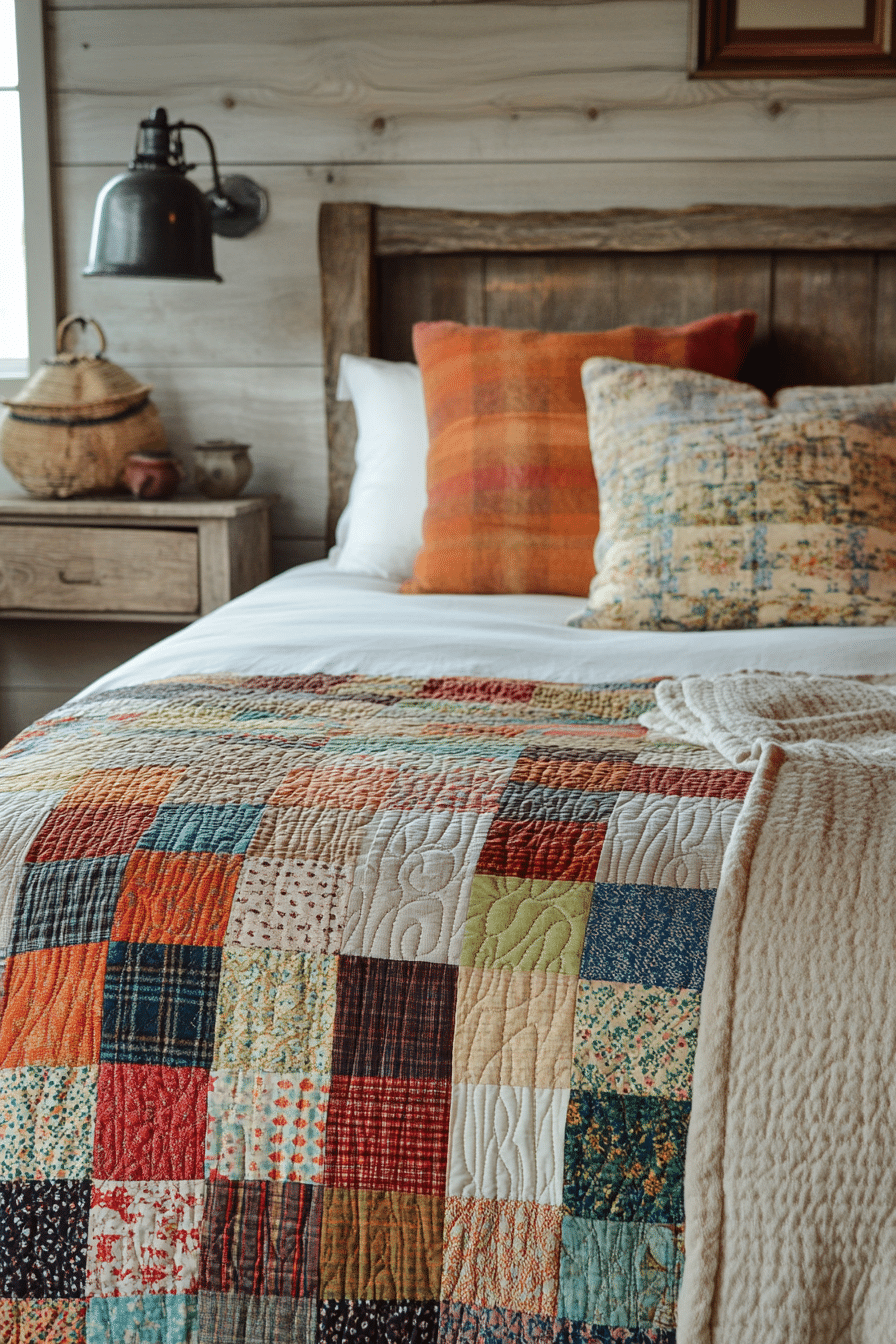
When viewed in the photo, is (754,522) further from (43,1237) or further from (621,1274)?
(43,1237)

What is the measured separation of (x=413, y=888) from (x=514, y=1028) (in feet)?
0.37

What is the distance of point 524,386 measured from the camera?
195cm

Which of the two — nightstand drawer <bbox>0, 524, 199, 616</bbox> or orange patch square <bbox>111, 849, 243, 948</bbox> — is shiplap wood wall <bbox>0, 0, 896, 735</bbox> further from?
orange patch square <bbox>111, 849, 243, 948</bbox>

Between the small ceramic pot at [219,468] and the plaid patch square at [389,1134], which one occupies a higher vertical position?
the small ceramic pot at [219,468]

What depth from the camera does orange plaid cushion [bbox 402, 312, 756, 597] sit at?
1.89 m

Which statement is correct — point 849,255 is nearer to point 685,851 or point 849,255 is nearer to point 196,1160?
point 685,851

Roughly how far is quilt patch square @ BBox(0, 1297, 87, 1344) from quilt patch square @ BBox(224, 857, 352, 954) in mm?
243

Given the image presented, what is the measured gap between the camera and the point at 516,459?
1916 millimetres

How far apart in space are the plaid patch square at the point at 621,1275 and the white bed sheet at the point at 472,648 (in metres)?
0.69

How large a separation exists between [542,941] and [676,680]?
502 millimetres

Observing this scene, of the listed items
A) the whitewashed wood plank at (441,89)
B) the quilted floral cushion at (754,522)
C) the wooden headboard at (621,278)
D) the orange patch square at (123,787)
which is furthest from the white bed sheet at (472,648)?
the whitewashed wood plank at (441,89)

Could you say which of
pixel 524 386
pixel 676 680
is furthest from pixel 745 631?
pixel 524 386

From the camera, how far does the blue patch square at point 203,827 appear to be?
2.80ft

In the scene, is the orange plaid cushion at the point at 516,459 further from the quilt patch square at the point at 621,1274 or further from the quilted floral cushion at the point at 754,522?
the quilt patch square at the point at 621,1274
